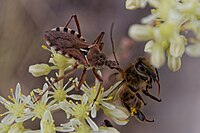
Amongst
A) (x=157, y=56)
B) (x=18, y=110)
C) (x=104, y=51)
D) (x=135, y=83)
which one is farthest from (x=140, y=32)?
(x=104, y=51)

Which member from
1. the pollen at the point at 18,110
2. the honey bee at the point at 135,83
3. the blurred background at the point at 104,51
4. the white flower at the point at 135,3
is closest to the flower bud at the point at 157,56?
the white flower at the point at 135,3

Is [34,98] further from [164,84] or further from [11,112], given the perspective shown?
[164,84]

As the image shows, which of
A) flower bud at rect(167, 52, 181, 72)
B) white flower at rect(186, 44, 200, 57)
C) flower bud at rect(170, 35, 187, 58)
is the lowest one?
flower bud at rect(167, 52, 181, 72)

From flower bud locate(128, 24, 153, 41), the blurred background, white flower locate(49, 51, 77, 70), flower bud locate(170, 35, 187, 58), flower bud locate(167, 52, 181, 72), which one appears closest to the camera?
flower bud locate(128, 24, 153, 41)

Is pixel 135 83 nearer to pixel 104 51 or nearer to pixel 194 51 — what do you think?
pixel 194 51

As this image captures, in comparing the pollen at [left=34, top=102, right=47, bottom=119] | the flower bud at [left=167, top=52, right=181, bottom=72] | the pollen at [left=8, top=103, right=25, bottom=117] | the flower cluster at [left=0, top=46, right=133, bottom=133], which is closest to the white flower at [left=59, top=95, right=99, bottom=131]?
the flower cluster at [left=0, top=46, right=133, bottom=133]

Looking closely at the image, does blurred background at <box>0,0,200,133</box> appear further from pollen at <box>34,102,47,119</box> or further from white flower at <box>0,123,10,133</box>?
pollen at <box>34,102,47,119</box>

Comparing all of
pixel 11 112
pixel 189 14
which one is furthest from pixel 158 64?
pixel 11 112
